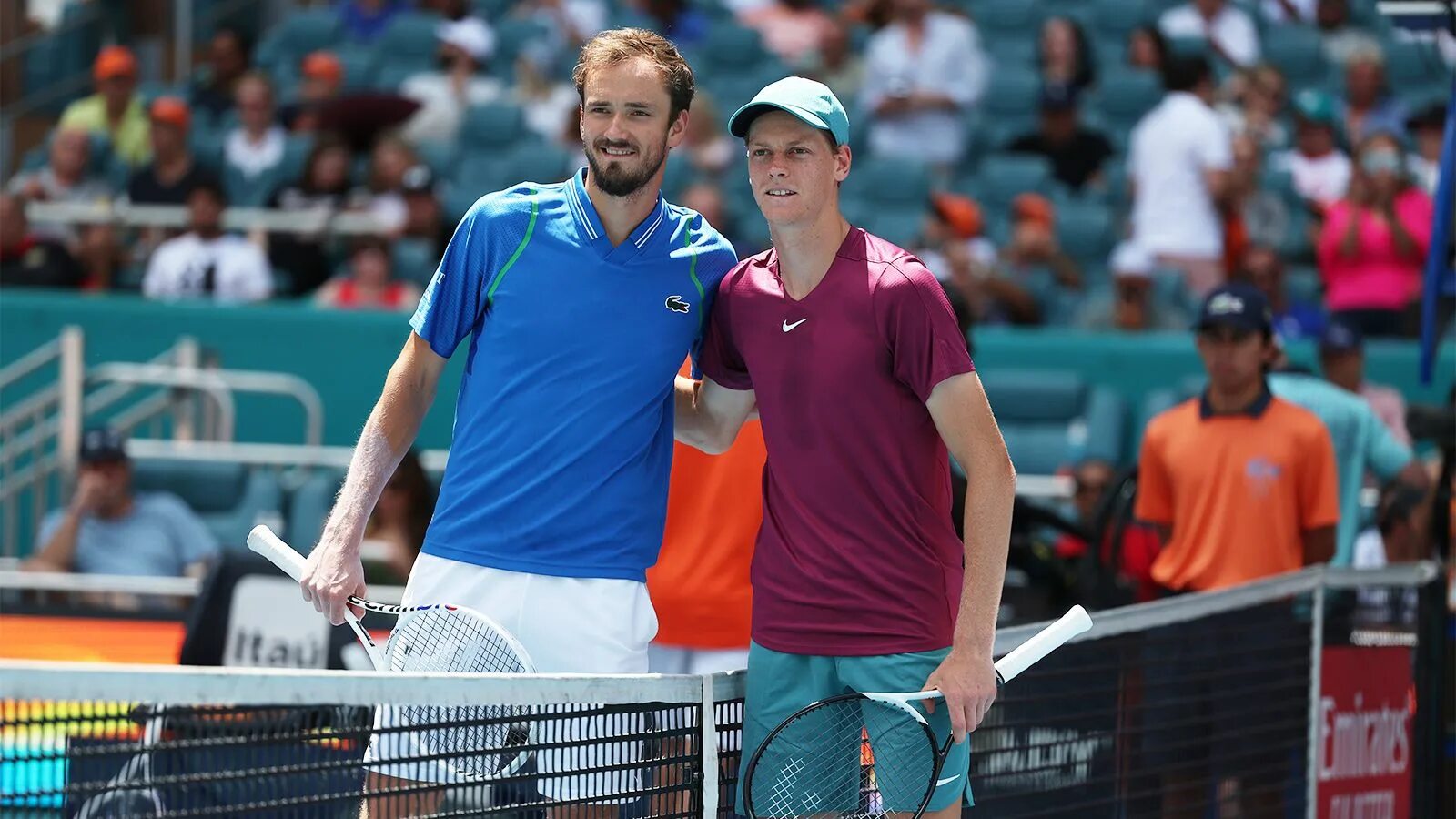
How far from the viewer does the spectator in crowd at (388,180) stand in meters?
12.4

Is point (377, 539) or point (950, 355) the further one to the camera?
point (377, 539)

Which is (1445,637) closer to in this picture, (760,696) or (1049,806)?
(1049,806)

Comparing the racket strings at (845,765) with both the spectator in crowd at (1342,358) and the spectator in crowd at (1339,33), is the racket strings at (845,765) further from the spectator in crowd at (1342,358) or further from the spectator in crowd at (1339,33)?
the spectator in crowd at (1339,33)

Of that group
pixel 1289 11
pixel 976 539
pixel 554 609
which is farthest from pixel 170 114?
pixel 976 539

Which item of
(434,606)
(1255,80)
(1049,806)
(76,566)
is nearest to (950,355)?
(434,606)

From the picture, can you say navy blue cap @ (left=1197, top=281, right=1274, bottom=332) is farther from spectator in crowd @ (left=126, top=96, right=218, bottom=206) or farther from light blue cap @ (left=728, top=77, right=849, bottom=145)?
spectator in crowd @ (left=126, top=96, right=218, bottom=206)

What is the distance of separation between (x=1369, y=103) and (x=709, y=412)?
8.95 m

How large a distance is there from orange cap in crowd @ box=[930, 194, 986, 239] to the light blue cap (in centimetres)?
758

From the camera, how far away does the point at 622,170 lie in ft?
12.8

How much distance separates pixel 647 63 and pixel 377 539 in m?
5.35

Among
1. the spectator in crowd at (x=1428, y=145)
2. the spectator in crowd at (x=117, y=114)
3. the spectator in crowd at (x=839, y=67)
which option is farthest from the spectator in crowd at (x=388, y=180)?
the spectator in crowd at (x=1428, y=145)

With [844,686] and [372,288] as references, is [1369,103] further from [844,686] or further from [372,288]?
[844,686]

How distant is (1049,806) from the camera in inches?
183

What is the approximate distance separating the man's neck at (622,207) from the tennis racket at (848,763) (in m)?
1.04
